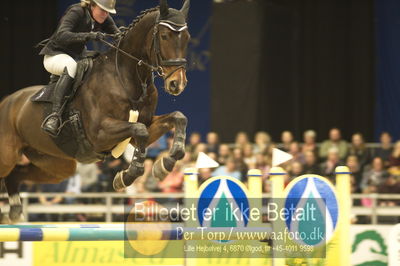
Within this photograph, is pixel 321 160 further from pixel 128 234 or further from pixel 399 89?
pixel 128 234

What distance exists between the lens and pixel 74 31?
604cm

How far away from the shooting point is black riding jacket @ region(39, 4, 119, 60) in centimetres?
593

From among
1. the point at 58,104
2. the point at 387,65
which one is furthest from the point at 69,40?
the point at 387,65

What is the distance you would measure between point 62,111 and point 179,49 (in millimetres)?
1237

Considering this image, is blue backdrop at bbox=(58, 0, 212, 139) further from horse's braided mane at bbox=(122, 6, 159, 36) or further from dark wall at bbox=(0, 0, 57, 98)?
horse's braided mane at bbox=(122, 6, 159, 36)

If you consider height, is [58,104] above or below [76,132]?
above

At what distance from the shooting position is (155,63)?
5.78 m

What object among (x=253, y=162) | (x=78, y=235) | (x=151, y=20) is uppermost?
(x=151, y=20)

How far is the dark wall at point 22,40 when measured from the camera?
14.5 m

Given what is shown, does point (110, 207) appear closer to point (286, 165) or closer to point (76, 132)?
point (286, 165)

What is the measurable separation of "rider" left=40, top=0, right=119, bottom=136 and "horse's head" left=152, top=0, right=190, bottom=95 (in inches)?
21.4

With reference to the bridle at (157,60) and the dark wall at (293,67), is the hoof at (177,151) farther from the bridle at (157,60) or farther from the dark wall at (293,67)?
the dark wall at (293,67)

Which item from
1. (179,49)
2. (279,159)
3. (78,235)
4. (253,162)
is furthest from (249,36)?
(78,235)

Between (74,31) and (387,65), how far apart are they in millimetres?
8011
